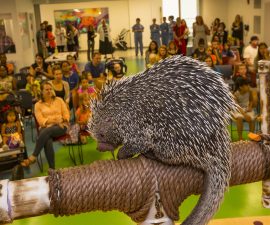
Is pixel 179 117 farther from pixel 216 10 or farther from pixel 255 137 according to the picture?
pixel 216 10

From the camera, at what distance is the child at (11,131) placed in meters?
5.69

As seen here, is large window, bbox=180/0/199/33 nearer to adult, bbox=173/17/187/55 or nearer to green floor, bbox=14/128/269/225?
adult, bbox=173/17/187/55

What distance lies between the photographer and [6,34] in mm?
12602

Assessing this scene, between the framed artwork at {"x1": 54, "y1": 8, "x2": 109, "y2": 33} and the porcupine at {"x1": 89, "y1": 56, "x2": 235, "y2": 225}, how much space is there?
18.9 m

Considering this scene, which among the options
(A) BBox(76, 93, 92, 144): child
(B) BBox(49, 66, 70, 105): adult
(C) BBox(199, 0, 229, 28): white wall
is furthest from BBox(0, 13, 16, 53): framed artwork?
(C) BBox(199, 0, 229, 28): white wall

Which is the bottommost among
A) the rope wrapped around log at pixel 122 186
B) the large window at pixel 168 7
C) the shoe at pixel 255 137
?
the rope wrapped around log at pixel 122 186

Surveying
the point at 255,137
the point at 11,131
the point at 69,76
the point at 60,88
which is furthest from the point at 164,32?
the point at 255,137

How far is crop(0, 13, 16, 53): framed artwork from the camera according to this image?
41.1ft

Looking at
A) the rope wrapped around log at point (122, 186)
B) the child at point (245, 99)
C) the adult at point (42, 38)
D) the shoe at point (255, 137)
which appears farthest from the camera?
the adult at point (42, 38)

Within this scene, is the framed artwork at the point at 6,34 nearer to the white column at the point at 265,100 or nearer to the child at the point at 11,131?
the child at the point at 11,131

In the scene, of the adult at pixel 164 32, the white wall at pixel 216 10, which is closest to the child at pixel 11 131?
the adult at pixel 164 32

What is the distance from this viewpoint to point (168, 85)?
1.55m

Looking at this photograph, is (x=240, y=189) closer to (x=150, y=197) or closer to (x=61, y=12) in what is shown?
(x=150, y=197)

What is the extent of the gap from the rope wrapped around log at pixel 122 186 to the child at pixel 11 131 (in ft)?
14.7
